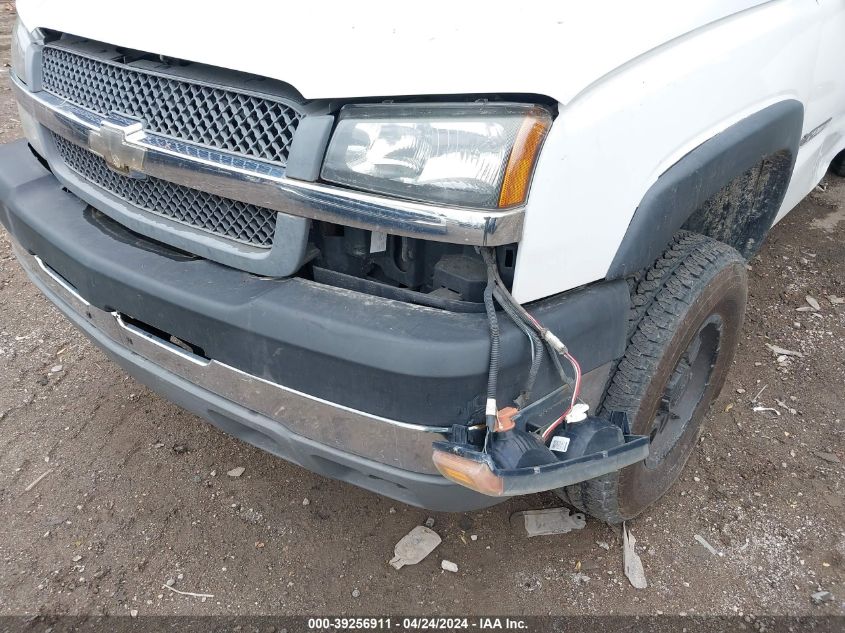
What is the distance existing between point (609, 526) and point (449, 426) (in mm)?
1232

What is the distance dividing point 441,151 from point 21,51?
167cm

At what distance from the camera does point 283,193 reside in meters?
1.63

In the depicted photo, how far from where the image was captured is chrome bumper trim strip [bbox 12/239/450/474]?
1.59 meters

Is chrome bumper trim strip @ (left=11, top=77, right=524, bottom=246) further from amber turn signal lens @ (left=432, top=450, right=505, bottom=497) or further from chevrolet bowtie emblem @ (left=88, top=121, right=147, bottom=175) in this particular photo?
amber turn signal lens @ (left=432, top=450, right=505, bottom=497)

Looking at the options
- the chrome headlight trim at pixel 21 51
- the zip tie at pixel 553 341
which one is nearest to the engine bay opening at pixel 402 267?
the zip tie at pixel 553 341

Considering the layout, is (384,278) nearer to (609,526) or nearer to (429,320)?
(429,320)

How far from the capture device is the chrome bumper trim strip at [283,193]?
1.49 metres

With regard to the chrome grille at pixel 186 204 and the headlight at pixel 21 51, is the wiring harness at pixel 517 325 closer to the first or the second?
the chrome grille at pixel 186 204

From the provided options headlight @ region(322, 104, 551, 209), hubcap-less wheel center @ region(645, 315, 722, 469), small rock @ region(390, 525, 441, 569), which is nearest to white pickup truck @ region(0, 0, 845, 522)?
headlight @ region(322, 104, 551, 209)

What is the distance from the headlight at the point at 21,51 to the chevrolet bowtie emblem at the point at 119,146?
2.01ft

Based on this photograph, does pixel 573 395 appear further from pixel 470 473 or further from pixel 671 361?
pixel 671 361

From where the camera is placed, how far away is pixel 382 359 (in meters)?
1.50

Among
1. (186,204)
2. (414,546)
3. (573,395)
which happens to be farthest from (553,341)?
(414,546)

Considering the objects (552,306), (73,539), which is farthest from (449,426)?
(73,539)
